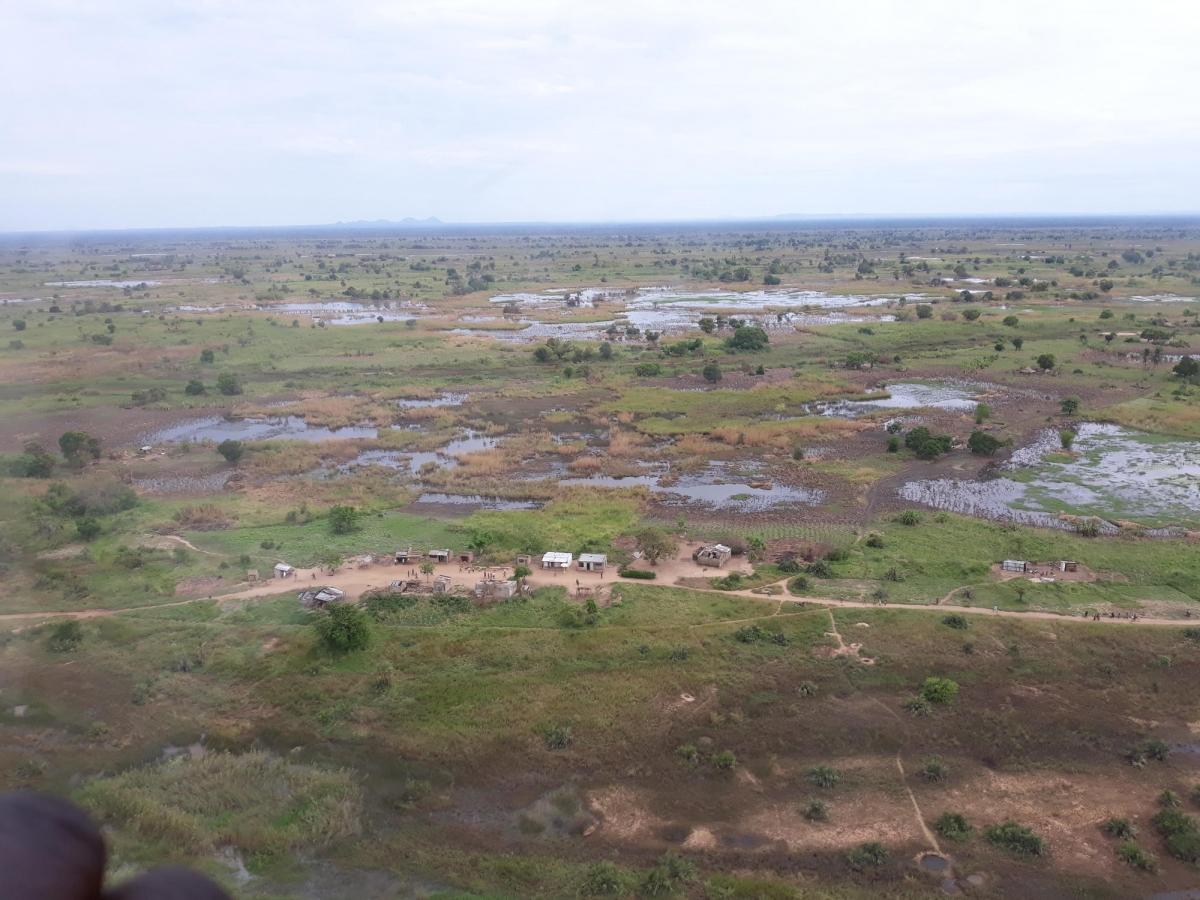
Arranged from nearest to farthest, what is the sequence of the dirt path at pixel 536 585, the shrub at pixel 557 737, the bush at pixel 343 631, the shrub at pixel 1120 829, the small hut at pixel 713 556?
the shrub at pixel 1120 829, the shrub at pixel 557 737, the bush at pixel 343 631, the dirt path at pixel 536 585, the small hut at pixel 713 556

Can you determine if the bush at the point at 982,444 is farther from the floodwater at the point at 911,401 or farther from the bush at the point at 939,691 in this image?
the bush at the point at 939,691

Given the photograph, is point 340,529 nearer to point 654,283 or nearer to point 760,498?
point 760,498

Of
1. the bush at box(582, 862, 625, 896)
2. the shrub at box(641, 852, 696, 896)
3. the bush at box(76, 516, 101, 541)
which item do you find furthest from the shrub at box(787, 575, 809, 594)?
the bush at box(76, 516, 101, 541)

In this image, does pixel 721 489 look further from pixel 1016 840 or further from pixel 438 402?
pixel 438 402

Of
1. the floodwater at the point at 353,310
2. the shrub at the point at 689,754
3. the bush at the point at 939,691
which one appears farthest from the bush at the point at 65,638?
the floodwater at the point at 353,310

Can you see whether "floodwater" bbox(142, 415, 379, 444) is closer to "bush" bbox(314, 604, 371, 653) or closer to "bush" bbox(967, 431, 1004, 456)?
"bush" bbox(314, 604, 371, 653)

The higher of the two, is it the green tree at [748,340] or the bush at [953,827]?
the green tree at [748,340]

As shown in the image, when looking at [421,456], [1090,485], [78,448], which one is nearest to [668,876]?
[421,456]
